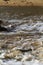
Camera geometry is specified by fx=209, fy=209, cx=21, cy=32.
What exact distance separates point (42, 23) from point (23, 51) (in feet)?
4.79

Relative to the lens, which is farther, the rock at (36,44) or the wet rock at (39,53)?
the rock at (36,44)

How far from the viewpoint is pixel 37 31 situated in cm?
311

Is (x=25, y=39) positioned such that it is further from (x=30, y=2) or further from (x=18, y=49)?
(x=30, y=2)

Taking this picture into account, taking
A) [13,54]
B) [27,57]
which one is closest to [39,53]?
[27,57]

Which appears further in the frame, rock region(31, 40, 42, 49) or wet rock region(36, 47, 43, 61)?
rock region(31, 40, 42, 49)

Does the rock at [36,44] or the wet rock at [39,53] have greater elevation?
the rock at [36,44]

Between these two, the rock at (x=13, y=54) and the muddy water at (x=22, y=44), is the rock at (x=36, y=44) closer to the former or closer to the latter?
the muddy water at (x=22, y=44)

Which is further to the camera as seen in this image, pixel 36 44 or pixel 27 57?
pixel 36 44

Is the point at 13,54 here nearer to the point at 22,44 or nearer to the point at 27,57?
the point at 27,57

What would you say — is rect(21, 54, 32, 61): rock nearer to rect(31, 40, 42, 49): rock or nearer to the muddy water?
the muddy water

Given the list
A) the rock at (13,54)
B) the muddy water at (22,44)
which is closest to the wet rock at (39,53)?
the muddy water at (22,44)

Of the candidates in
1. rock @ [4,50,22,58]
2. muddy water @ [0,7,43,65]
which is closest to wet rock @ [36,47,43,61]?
muddy water @ [0,7,43,65]

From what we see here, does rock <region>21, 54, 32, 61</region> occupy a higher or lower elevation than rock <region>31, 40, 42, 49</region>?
lower

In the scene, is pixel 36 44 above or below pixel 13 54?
above
